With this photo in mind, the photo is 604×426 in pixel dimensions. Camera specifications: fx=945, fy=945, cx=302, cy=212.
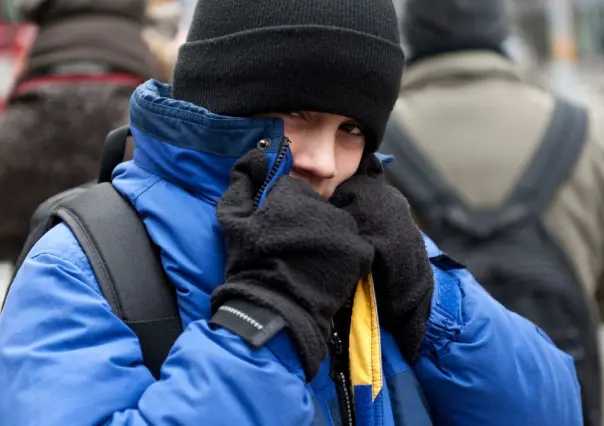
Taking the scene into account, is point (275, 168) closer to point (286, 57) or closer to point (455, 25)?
point (286, 57)

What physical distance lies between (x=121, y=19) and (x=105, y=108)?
469mm

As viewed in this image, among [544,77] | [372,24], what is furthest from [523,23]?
[372,24]

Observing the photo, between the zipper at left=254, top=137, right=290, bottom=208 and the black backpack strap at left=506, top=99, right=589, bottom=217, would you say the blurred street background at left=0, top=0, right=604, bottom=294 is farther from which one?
the zipper at left=254, top=137, right=290, bottom=208

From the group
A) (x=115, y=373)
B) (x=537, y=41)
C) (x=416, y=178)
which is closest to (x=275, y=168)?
(x=115, y=373)

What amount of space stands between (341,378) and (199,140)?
484 mm

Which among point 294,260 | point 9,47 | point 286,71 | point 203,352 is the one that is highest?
point 286,71

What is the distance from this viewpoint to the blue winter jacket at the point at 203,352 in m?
1.42

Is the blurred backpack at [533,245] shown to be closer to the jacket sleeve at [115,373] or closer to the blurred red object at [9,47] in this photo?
the jacket sleeve at [115,373]

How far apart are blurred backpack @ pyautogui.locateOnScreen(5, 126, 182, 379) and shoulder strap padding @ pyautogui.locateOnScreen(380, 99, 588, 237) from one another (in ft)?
5.64

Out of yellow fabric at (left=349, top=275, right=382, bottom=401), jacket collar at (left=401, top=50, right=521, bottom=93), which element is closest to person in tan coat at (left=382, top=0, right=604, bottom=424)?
jacket collar at (left=401, top=50, right=521, bottom=93)

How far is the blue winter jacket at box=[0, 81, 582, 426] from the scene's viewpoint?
4.67 ft

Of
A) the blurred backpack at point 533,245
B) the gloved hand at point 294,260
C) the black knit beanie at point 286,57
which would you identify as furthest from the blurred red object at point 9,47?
the gloved hand at point 294,260

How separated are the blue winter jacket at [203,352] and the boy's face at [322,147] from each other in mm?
52

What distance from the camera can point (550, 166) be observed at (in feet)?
10.4
